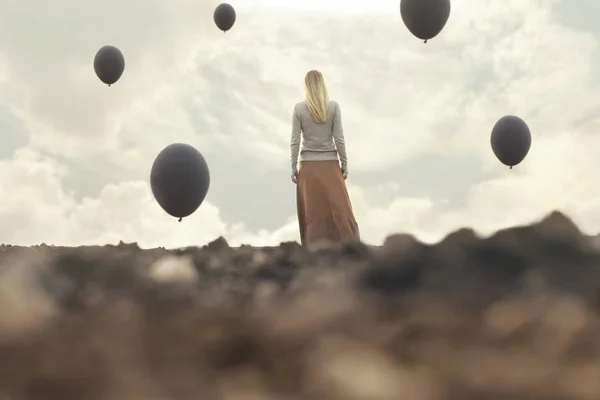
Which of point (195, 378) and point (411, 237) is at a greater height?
point (411, 237)

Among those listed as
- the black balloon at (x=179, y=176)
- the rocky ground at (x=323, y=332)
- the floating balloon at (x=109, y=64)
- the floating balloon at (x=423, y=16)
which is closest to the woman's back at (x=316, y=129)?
the floating balloon at (x=423, y=16)

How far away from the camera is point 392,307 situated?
787 mm

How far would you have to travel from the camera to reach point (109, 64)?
7137 millimetres

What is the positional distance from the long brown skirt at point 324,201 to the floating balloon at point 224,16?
11.8ft

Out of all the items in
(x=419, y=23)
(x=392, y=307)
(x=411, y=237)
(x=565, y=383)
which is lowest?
(x=565, y=383)

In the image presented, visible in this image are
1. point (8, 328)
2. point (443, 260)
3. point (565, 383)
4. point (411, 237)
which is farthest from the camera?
point (411, 237)

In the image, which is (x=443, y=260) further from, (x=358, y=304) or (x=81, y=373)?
(x=81, y=373)

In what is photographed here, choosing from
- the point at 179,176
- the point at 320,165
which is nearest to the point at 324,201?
the point at 320,165

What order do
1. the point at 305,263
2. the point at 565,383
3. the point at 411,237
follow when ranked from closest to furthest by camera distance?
the point at 565,383, the point at 411,237, the point at 305,263

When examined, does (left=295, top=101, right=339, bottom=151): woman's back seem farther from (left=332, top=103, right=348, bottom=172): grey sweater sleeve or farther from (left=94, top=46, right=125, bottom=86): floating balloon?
(left=94, top=46, right=125, bottom=86): floating balloon

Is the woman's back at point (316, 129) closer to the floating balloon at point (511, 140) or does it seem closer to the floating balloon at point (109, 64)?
the floating balloon at point (511, 140)

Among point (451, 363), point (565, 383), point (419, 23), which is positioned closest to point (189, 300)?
point (451, 363)

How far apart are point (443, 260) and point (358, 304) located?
0.21m

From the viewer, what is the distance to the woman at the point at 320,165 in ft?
15.4
